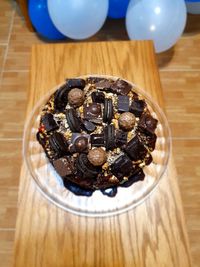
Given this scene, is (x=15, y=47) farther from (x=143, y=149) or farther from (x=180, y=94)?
(x=143, y=149)

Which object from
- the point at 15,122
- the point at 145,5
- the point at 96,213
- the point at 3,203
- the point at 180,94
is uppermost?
the point at 145,5

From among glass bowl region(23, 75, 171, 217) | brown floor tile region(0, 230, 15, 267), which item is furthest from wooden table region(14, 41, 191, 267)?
brown floor tile region(0, 230, 15, 267)

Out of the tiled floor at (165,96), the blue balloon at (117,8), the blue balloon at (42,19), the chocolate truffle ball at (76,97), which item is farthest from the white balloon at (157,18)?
the chocolate truffle ball at (76,97)

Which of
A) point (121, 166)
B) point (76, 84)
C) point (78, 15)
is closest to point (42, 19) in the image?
point (78, 15)

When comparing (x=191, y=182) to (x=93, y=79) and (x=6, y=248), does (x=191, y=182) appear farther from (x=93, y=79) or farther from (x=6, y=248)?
(x=6, y=248)

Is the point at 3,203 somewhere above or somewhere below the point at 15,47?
below

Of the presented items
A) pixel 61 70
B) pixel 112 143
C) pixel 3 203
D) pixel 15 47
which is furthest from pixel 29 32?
pixel 112 143

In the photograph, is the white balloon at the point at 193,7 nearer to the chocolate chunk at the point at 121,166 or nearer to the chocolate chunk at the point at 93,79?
the chocolate chunk at the point at 93,79
